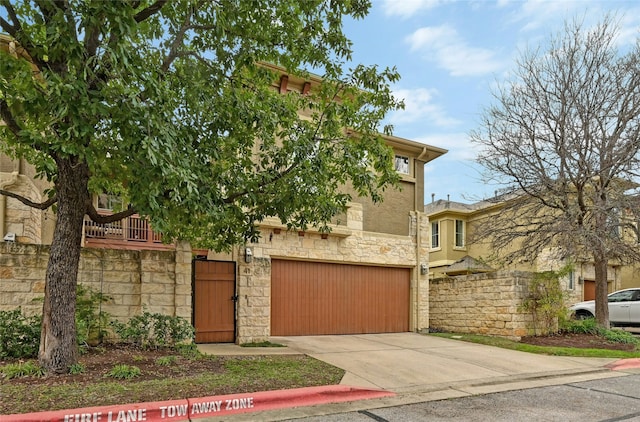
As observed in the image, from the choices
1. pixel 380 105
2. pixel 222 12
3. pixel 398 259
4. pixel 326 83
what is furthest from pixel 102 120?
pixel 398 259

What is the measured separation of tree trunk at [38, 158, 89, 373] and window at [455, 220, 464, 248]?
64.7 ft

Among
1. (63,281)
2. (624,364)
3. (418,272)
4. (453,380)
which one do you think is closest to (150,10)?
(63,281)

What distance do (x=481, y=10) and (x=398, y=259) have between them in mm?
7454

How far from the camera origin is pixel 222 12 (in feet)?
20.7

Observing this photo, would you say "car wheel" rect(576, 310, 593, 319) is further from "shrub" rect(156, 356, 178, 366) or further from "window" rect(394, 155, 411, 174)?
"shrub" rect(156, 356, 178, 366)

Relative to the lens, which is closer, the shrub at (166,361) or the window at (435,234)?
the shrub at (166,361)

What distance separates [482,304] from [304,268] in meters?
5.44

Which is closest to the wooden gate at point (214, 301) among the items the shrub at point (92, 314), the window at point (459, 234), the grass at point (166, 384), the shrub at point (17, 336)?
the shrub at point (92, 314)

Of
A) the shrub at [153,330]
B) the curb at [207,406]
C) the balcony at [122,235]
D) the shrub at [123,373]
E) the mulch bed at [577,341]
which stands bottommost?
the mulch bed at [577,341]

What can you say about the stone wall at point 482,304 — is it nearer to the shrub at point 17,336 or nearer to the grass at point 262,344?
the grass at point 262,344

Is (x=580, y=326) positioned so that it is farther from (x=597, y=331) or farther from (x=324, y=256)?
(x=324, y=256)

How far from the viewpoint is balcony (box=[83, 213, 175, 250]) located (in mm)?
13070

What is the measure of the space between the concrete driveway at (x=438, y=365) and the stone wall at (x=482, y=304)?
5.34ft

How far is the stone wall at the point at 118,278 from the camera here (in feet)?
25.0
